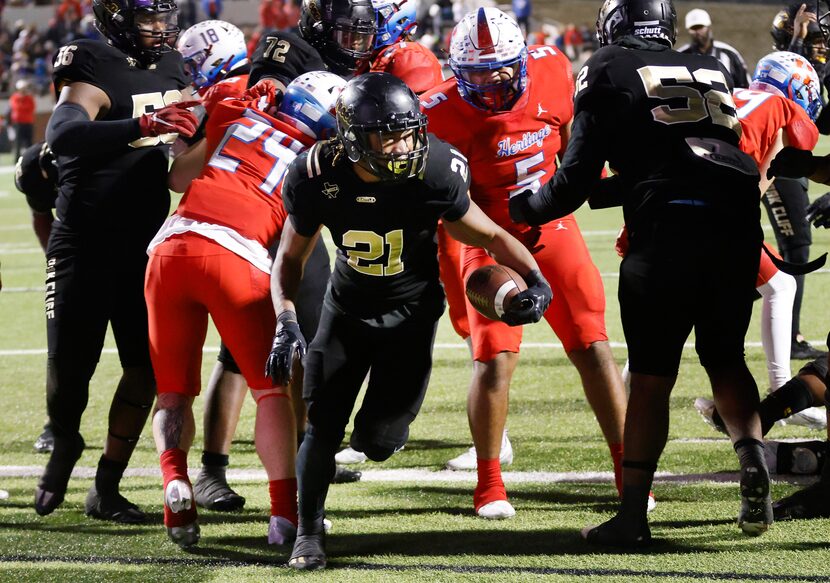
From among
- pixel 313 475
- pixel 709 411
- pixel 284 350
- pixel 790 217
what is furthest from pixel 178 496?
pixel 790 217

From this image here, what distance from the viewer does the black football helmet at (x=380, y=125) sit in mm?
3670

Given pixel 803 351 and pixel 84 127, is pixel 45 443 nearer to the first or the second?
pixel 84 127

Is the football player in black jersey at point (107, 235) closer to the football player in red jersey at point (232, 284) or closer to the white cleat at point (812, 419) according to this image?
the football player in red jersey at point (232, 284)

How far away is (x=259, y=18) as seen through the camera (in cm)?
2941

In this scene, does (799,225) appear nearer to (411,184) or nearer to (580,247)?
(580,247)

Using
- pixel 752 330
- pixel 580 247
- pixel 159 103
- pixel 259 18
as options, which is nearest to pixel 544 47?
pixel 580 247

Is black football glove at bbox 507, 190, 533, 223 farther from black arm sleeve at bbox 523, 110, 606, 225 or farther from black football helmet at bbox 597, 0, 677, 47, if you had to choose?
black football helmet at bbox 597, 0, 677, 47

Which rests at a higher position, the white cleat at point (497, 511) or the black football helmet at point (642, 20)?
the black football helmet at point (642, 20)

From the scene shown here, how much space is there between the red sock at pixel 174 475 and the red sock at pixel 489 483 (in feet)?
3.60

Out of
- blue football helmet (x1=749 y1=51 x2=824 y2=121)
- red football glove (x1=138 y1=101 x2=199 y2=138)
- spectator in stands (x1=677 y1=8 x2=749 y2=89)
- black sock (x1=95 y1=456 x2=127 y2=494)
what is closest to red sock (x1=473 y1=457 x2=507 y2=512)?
black sock (x1=95 y1=456 x2=127 y2=494)

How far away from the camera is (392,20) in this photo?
5371 millimetres

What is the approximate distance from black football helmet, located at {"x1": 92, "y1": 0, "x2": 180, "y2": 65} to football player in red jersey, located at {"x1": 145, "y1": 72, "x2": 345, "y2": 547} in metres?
0.64

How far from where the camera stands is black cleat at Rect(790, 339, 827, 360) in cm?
696

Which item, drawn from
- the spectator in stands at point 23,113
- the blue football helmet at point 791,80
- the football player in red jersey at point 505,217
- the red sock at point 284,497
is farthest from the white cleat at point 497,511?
the spectator in stands at point 23,113
